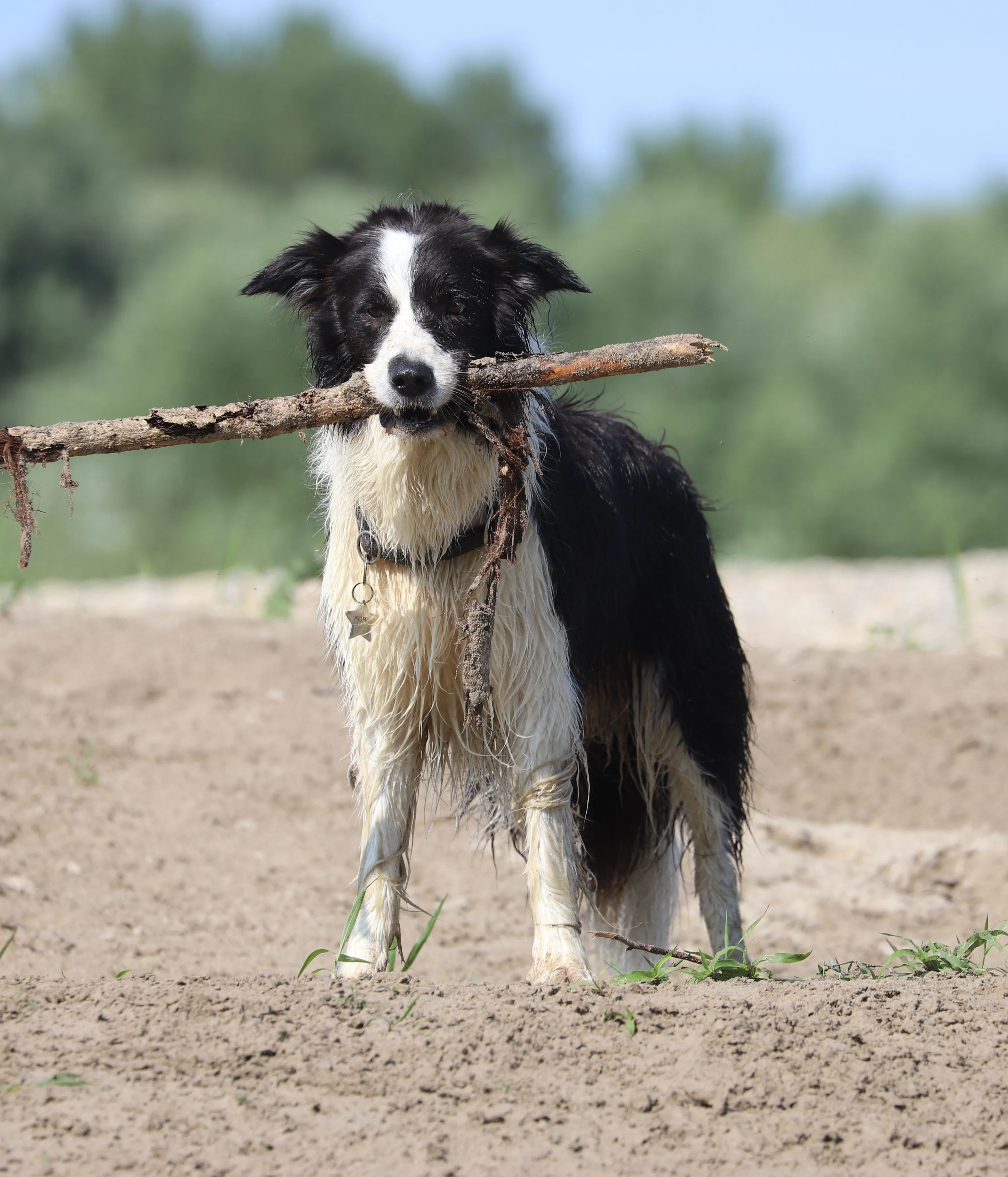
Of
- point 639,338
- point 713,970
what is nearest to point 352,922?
point 713,970

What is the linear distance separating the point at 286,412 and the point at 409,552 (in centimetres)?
55

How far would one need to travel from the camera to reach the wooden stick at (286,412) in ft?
12.1

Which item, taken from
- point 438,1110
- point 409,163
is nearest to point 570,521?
point 438,1110

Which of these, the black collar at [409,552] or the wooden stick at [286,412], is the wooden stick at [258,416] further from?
the black collar at [409,552]

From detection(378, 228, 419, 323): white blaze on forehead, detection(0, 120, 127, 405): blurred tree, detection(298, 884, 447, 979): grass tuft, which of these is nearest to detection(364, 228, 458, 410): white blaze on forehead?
detection(378, 228, 419, 323): white blaze on forehead

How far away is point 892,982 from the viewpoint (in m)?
3.45

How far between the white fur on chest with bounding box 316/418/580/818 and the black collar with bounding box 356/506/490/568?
0.02m

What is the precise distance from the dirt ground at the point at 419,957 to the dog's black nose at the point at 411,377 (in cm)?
155

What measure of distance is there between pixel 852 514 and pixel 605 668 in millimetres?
24817

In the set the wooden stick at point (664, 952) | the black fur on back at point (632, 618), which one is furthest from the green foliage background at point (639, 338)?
the wooden stick at point (664, 952)

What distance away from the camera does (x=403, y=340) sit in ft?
12.6

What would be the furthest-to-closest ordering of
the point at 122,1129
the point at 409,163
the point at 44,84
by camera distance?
1. the point at 409,163
2. the point at 44,84
3. the point at 122,1129

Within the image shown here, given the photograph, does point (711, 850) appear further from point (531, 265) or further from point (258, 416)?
point (258, 416)

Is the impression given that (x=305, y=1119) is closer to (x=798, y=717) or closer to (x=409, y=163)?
(x=798, y=717)
